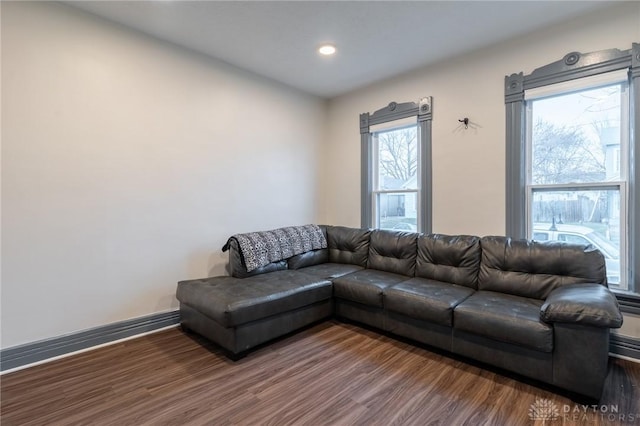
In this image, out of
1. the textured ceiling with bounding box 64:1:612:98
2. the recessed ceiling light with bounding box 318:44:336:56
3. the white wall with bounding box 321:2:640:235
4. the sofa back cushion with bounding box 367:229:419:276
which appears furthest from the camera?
the sofa back cushion with bounding box 367:229:419:276

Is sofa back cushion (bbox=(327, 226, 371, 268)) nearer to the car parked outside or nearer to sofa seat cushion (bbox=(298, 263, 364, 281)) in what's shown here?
sofa seat cushion (bbox=(298, 263, 364, 281))

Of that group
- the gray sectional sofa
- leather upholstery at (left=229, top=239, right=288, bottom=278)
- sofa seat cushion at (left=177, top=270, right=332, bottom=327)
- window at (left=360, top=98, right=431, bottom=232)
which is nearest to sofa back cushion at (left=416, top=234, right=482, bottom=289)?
the gray sectional sofa

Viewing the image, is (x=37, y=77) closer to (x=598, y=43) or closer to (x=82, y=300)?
(x=82, y=300)

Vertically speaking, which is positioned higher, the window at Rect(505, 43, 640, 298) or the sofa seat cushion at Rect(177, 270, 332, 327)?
the window at Rect(505, 43, 640, 298)

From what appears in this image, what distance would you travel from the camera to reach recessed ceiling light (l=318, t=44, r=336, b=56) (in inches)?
120

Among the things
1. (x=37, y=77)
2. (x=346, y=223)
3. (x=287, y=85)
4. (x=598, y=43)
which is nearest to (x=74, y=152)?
(x=37, y=77)

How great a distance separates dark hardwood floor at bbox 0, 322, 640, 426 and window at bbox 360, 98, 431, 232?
1.80m

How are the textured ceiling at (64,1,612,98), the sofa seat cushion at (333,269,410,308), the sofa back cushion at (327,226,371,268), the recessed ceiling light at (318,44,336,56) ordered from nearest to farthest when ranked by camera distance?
the textured ceiling at (64,1,612,98), the sofa seat cushion at (333,269,410,308), the recessed ceiling light at (318,44,336,56), the sofa back cushion at (327,226,371,268)

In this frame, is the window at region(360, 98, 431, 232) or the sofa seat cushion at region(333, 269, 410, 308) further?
the window at region(360, 98, 431, 232)

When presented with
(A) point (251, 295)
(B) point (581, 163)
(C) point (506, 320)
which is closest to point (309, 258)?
(A) point (251, 295)

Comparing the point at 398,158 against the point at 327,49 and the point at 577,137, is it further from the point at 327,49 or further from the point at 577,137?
the point at 577,137

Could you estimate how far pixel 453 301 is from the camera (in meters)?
2.38

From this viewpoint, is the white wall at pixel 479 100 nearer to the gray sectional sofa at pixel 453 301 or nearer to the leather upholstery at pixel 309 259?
the gray sectional sofa at pixel 453 301

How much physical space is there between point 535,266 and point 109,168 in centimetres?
374
